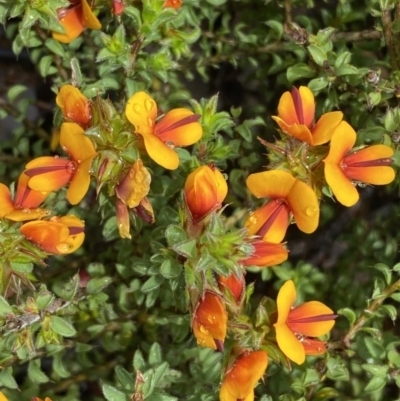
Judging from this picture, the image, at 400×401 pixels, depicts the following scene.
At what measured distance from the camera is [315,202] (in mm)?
1002

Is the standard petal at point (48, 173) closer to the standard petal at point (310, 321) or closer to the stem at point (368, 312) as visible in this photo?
the standard petal at point (310, 321)

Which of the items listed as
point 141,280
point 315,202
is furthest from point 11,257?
point 315,202

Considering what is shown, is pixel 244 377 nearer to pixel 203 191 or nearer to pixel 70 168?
pixel 203 191

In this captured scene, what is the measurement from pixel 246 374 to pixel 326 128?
44cm

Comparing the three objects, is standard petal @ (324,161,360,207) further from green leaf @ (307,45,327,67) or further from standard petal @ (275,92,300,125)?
green leaf @ (307,45,327,67)

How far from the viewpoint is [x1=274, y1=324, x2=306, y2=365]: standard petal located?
99 cm

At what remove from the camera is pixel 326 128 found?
107 cm

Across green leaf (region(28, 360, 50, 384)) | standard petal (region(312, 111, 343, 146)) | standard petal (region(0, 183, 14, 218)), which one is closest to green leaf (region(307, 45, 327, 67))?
standard petal (region(312, 111, 343, 146))

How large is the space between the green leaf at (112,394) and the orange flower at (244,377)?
7.4 inches

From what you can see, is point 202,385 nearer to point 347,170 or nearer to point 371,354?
point 371,354

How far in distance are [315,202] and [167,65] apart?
0.50m

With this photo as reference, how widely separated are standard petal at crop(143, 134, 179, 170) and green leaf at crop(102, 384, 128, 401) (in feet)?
1.30

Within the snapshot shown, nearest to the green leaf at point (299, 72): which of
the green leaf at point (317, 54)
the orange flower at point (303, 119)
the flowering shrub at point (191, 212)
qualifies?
the flowering shrub at point (191, 212)

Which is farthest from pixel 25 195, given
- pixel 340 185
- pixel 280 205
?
pixel 340 185
